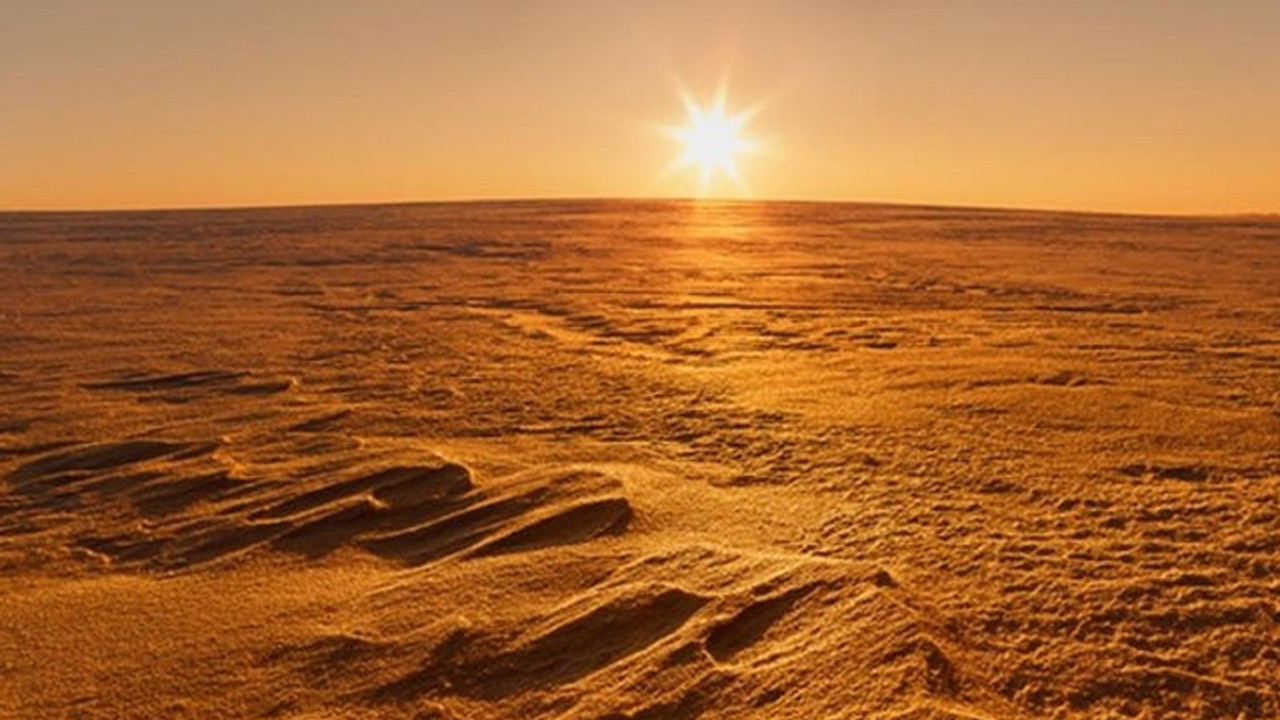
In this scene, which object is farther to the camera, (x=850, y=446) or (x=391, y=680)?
(x=850, y=446)

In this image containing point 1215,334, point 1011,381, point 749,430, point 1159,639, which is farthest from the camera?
point 1215,334

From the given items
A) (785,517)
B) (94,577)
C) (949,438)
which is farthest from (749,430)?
(94,577)

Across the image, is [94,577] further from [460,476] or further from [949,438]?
[949,438]

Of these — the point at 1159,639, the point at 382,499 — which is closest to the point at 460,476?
the point at 382,499

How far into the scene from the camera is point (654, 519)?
3.16 m

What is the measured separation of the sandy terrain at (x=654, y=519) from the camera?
222cm

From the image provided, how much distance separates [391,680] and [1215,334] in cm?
611

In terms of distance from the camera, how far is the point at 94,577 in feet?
9.99

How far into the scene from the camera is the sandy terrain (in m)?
2.22

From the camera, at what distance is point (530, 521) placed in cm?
321

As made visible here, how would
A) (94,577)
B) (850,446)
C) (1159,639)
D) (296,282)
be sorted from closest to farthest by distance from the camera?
1. (1159,639)
2. (94,577)
3. (850,446)
4. (296,282)

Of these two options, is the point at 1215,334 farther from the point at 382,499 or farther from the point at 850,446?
the point at 382,499

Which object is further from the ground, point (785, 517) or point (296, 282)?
point (296, 282)

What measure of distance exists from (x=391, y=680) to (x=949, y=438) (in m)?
2.50
